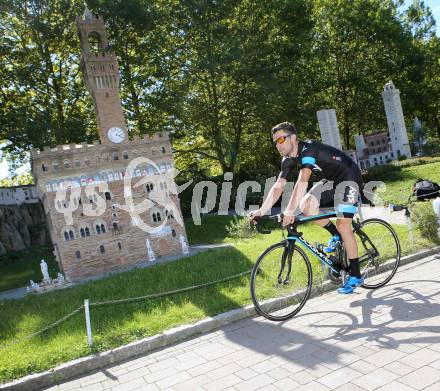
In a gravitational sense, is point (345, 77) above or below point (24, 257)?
above

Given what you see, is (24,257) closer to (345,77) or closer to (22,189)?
(22,189)

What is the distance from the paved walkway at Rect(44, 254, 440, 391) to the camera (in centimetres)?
419

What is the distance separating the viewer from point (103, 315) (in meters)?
7.97

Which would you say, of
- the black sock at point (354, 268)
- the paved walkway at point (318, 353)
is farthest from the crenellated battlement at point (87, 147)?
the black sock at point (354, 268)

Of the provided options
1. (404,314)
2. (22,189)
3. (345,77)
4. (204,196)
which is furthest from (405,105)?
(404,314)

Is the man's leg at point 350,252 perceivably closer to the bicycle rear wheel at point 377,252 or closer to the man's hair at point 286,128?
the bicycle rear wheel at point 377,252

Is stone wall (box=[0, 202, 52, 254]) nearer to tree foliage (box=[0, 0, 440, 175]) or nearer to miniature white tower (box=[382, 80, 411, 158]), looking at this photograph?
tree foliage (box=[0, 0, 440, 175])

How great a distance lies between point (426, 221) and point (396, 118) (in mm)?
33633

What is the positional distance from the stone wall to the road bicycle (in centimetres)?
2553

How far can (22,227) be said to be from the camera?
2934 cm

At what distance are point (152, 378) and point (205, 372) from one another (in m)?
0.68

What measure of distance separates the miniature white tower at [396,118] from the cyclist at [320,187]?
36729 mm

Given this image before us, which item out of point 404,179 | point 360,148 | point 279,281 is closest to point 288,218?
point 279,281

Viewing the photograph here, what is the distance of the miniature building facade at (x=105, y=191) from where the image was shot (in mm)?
16406
